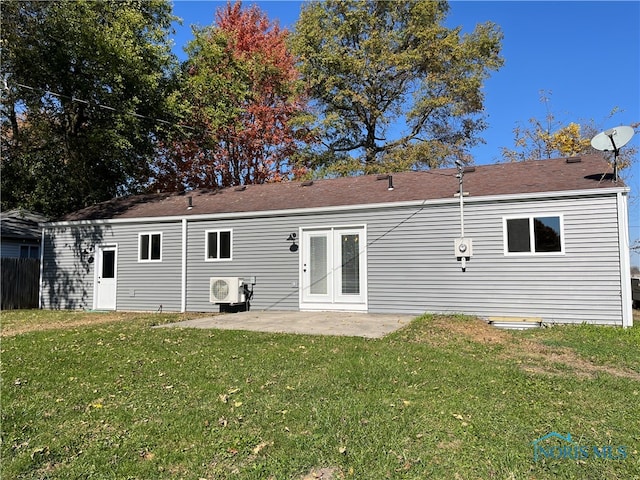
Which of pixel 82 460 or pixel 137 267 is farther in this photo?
pixel 137 267

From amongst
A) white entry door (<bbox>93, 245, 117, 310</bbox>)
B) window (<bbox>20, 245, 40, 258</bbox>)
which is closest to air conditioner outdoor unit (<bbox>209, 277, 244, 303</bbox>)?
white entry door (<bbox>93, 245, 117, 310</bbox>)

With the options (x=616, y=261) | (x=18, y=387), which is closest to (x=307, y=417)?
(x=18, y=387)

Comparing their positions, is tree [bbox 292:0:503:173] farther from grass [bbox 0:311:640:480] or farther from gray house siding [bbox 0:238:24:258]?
grass [bbox 0:311:640:480]

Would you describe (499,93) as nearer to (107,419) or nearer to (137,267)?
(137,267)

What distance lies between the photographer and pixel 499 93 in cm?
2133

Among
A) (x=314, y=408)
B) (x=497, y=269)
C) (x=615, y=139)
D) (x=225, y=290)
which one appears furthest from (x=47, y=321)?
(x=615, y=139)

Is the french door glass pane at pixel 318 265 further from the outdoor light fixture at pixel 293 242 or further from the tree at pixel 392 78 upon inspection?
the tree at pixel 392 78

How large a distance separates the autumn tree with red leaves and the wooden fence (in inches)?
325

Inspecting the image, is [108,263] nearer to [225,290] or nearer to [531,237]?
[225,290]

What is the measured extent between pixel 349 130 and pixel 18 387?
769 inches

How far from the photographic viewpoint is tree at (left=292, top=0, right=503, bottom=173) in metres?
20.4

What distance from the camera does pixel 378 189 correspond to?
11.6 metres

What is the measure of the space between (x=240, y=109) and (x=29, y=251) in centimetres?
1070

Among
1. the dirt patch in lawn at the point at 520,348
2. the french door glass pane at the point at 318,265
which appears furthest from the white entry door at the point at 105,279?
the dirt patch in lawn at the point at 520,348
